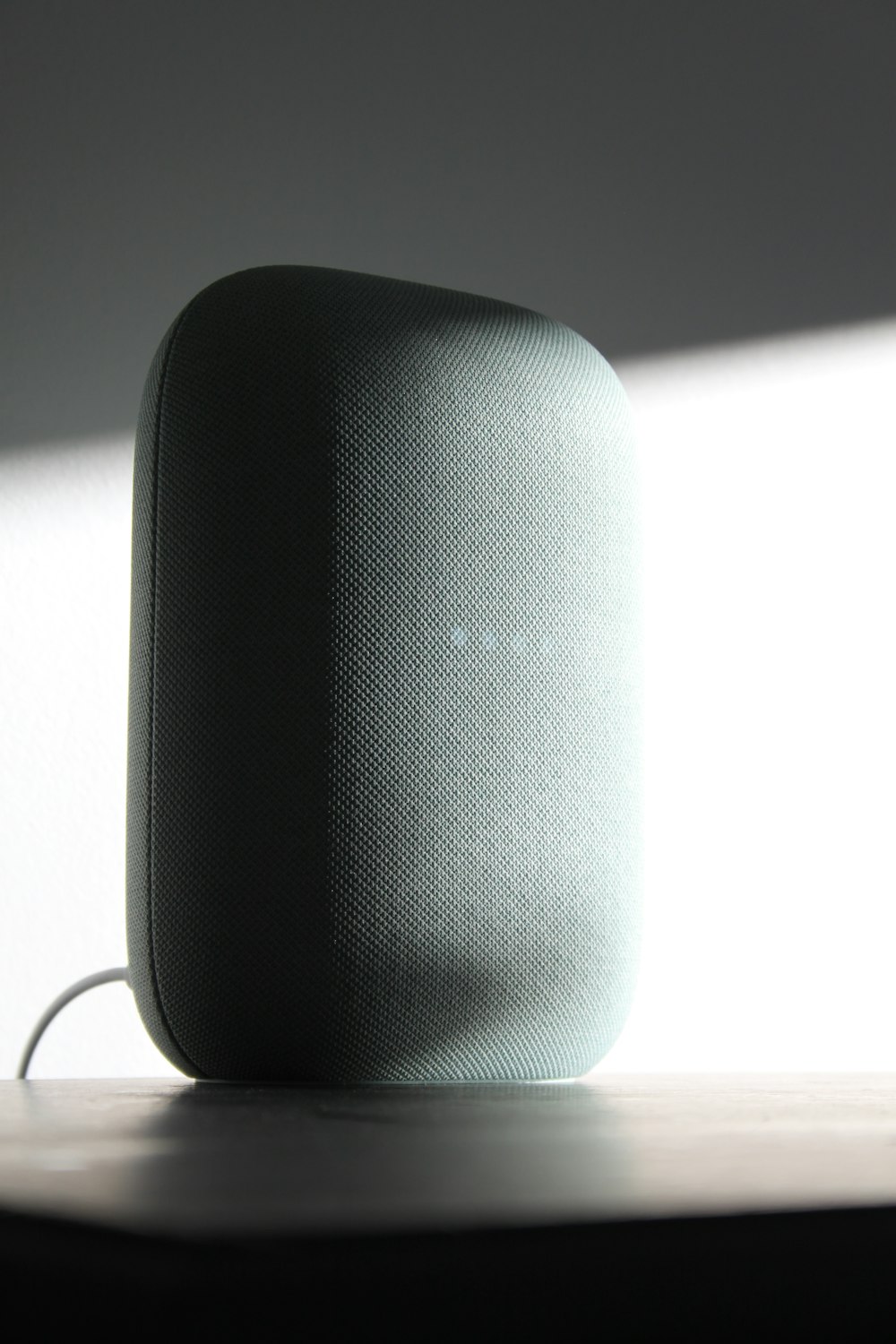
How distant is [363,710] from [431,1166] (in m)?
0.44

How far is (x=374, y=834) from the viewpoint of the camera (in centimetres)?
58

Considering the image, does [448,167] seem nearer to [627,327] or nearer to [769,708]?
[627,327]

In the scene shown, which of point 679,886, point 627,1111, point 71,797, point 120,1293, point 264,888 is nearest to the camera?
point 120,1293

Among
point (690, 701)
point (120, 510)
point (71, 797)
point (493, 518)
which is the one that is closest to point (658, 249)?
point (690, 701)

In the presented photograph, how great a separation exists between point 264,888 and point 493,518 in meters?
0.20

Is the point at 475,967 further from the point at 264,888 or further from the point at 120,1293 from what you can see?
the point at 120,1293

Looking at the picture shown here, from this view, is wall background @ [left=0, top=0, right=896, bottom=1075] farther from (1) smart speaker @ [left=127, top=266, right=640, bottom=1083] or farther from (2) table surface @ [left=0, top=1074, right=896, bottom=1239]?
(2) table surface @ [left=0, top=1074, right=896, bottom=1239]

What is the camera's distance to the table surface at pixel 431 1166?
0.12m

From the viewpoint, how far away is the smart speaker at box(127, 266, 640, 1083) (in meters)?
0.58

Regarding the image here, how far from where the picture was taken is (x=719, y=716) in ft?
5.21

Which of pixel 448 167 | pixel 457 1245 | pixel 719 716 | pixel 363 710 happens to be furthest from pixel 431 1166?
pixel 448 167

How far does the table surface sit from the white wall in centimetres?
114

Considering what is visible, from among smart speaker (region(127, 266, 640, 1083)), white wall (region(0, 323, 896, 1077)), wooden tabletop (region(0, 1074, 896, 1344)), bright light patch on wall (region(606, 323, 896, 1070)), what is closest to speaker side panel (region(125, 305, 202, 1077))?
smart speaker (region(127, 266, 640, 1083))

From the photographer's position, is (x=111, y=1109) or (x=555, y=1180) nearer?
(x=555, y=1180)
